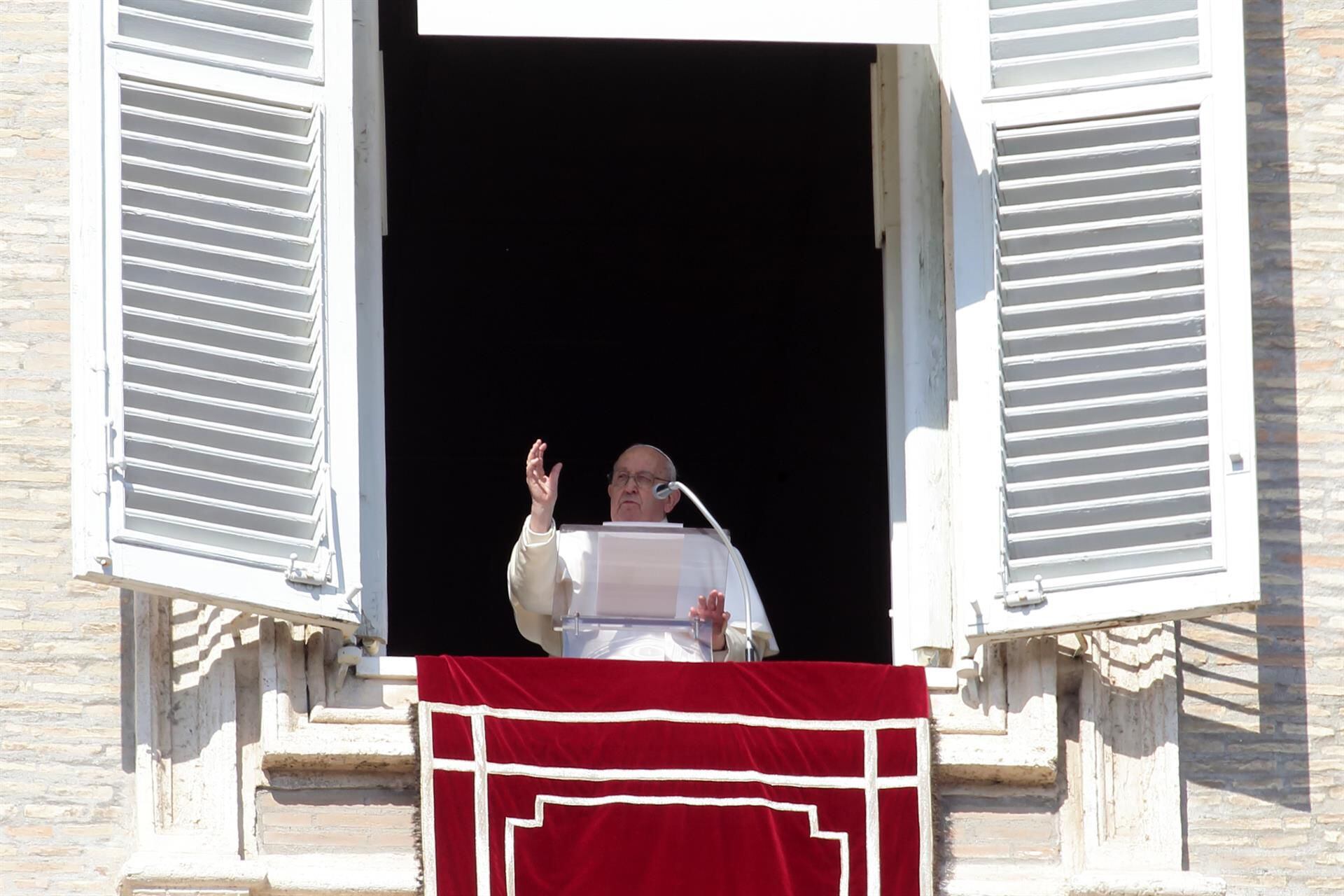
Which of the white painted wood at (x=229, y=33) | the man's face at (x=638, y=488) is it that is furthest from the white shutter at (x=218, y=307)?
the man's face at (x=638, y=488)

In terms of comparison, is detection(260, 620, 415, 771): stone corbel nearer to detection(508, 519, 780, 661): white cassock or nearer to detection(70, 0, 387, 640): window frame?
detection(70, 0, 387, 640): window frame

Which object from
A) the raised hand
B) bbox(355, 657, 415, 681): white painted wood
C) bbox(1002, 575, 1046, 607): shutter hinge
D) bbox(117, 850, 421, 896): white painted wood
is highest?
the raised hand

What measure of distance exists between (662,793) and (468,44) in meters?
4.47

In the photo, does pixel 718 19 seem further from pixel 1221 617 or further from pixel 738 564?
pixel 1221 617

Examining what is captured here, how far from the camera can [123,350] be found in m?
7.48

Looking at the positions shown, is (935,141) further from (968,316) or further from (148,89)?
(148,89)

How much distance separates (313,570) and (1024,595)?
5.51 ft

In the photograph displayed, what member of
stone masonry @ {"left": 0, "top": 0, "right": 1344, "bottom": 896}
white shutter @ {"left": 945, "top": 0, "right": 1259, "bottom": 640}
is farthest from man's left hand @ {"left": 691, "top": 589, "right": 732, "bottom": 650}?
stone masonry @ {"left": 0, "top": 0, "right": 1344, "bottom": 896}

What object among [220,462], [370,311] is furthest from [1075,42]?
[220,462]

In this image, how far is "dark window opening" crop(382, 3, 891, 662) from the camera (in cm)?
1166

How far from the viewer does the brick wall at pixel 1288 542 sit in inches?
308

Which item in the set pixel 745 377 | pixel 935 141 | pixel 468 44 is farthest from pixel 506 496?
pixel 935 141

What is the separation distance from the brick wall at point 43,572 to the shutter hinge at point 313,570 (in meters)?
0.57

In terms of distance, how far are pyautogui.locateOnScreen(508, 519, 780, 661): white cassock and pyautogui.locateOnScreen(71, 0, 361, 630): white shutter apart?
80 centimetres
